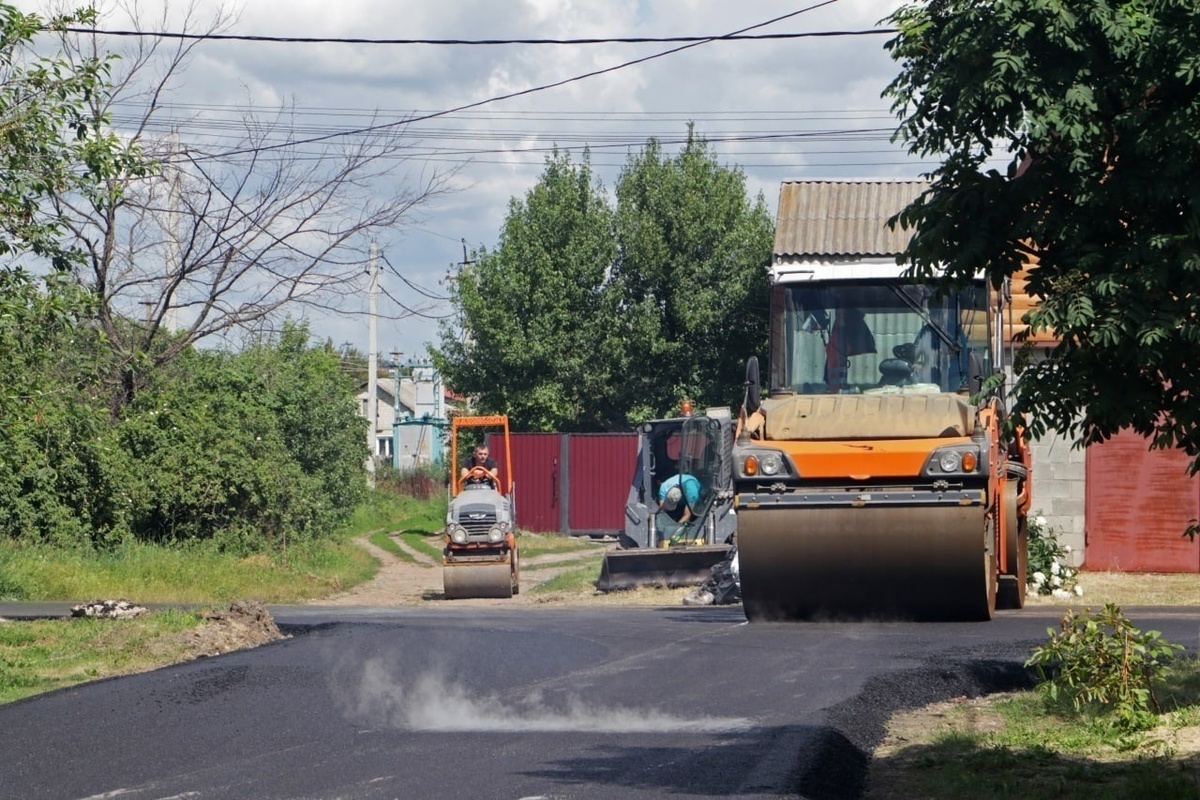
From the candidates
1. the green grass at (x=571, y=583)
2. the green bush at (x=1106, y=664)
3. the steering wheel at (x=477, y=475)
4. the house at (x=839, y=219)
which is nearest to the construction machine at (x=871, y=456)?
the green bush at (x=1106, y=664)

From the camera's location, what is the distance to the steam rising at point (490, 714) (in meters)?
7.91

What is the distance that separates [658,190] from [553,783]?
89.8 ft

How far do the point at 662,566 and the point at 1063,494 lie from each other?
5.50 m

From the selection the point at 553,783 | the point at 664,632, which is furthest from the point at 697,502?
the point at 553,783

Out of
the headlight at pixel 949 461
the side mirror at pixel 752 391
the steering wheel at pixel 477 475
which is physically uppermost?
the side mirror at pixel 752 391

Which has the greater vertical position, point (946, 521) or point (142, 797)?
point (946, 521)

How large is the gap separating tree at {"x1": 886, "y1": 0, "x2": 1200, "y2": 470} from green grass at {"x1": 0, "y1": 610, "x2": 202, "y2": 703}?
7.37 metres

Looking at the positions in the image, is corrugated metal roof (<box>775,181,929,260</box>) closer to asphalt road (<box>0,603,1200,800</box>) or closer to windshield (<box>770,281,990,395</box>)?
windshield (<box>770,281,990,395</box>)

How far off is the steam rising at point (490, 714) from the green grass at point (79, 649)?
2714 millimetres

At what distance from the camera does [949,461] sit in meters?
10.5

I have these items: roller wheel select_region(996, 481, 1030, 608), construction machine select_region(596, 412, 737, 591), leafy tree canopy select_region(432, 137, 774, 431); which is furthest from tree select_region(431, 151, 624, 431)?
roller wheel select_region(996, 481, 1030, 608)

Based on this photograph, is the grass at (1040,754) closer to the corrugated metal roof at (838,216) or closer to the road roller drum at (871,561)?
the road roller drum at (871,561)

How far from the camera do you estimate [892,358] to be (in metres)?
12.0

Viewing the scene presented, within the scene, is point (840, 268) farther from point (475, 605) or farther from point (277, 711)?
point (475, 605)
